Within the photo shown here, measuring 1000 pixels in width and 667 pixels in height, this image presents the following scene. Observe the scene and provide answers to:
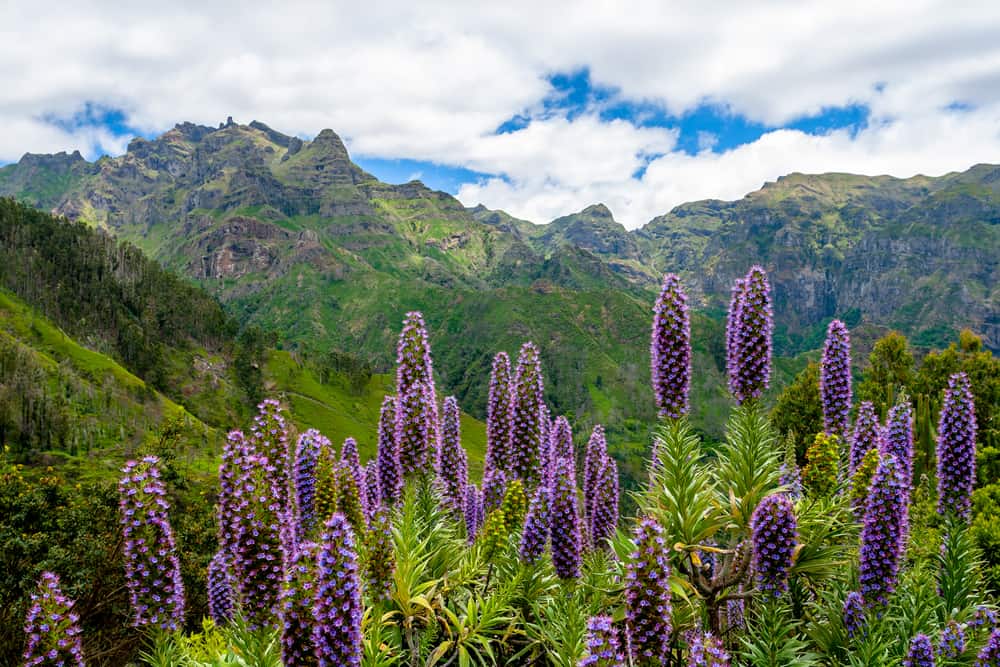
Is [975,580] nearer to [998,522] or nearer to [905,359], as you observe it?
[998,522]

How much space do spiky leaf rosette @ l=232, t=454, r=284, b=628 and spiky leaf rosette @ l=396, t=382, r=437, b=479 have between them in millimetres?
2709

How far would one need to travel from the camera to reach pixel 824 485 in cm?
853

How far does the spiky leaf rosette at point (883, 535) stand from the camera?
19.6 ft

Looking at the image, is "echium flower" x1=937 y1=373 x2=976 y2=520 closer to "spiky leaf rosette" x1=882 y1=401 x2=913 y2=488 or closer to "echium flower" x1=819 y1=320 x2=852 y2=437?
"spiky leaf rosette" x1=882 y1=401 x2=913 y2=488

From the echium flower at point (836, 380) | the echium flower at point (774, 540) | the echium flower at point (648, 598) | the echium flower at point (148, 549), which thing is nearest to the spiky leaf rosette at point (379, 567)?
the echium flower at point (148, 549)

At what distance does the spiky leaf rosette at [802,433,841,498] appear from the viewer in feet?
27.7

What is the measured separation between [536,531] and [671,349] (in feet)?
9.85

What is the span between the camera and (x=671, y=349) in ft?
24.3

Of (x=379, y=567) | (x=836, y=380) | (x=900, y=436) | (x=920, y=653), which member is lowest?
(x=920, y=653)

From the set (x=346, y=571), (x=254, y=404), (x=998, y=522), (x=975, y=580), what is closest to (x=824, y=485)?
(x=975, y=580)

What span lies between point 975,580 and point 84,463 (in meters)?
103

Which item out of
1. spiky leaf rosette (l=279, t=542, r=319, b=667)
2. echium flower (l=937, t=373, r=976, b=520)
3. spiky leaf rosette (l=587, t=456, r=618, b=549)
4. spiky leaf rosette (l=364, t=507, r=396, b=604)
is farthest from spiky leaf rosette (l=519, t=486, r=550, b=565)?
echium flower (l=937, t=373, r=976, b=520)

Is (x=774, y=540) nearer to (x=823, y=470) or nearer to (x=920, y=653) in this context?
(x=920, y=653)

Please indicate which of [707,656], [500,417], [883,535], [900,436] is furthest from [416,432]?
[900,436]
